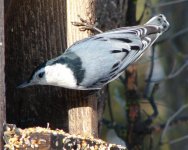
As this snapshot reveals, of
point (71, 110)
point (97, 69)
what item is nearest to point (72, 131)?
point (71, 110)

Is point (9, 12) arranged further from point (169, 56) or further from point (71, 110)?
point (169, 56)

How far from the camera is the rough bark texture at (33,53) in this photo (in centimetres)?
435

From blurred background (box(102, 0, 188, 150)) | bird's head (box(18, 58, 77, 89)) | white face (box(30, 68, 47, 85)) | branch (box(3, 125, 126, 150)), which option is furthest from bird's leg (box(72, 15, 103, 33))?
blurred background (box(102, 0, 188, 150))

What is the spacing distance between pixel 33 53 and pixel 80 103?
40cm

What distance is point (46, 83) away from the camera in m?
4.25

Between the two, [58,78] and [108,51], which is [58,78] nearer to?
[58,78]

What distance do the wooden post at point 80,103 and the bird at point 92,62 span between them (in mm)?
83

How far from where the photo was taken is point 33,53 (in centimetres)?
439

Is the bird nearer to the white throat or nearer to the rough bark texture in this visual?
the white throat

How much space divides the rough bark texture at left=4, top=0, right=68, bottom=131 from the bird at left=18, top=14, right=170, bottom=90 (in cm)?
12

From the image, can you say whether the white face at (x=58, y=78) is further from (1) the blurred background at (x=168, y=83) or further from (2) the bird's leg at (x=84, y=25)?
(1) the blurred background at (x=168, y=83)

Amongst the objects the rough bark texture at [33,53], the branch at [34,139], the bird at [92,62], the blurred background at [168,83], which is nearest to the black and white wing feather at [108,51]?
the bird at [92,62]

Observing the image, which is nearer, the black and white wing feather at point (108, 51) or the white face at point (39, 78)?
the white face at point (39, 78)

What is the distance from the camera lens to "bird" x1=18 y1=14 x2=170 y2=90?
13.9 ft
